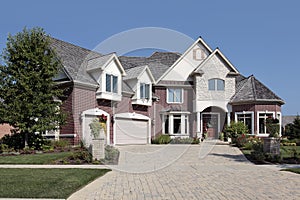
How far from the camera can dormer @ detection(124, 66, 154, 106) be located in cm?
2658

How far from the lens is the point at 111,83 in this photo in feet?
77.8

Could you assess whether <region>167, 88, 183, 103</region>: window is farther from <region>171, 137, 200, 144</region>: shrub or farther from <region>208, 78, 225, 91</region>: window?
<region>171, 137, 200, 144</region>: shrub

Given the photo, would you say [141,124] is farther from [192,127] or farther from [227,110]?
[227,110]

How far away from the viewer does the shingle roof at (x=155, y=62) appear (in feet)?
105

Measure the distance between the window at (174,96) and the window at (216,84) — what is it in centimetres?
296

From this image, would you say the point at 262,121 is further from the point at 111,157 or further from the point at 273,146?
the point at 111,157

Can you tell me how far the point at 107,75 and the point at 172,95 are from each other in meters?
8.69

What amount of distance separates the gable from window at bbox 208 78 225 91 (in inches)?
93.3

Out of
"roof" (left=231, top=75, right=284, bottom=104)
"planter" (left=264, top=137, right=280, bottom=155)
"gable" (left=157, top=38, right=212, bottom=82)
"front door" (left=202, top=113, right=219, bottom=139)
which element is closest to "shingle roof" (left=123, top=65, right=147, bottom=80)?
"gable" (left=157, top=38, right=212, bottom=82)

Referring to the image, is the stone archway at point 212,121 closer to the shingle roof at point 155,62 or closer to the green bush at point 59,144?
the shingle roof at point 155,62

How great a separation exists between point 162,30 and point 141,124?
600 inches

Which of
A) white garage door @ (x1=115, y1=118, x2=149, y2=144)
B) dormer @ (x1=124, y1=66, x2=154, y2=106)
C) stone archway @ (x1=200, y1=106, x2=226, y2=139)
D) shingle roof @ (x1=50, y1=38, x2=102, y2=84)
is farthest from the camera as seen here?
stone archway @ (x1=200, y1=106, x2=226, y2=139)

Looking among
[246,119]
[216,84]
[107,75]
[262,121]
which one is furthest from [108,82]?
[262,121]

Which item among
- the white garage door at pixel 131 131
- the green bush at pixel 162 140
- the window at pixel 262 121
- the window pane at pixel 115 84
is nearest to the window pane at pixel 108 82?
the window pane at pixel 115 84
